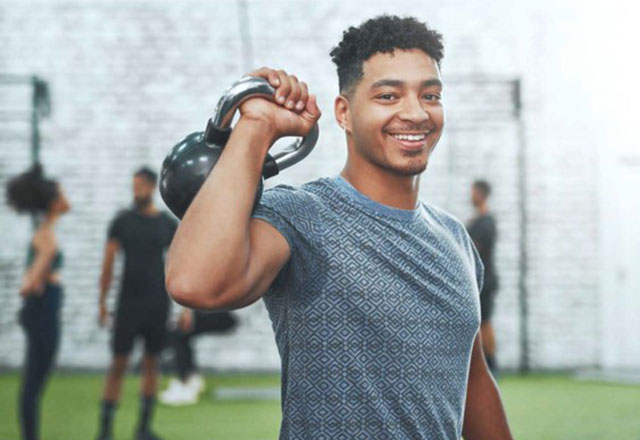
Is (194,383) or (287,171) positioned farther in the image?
(287,171)

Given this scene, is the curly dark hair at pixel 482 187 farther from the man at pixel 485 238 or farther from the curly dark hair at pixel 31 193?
the curly dark hair at pixel 31 193

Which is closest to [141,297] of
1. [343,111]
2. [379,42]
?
[343,111]

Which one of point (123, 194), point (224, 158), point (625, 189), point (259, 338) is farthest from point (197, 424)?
point (625, 189)

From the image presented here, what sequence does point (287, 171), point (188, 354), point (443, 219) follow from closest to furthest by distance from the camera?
point (443, 219) < point (188, 354) < point (287, 171)

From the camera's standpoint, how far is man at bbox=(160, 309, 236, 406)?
7.09 meters

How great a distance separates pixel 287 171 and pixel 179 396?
296cm

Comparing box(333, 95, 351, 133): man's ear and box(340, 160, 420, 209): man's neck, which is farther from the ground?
box(333, 95, 351, 133): man's ear

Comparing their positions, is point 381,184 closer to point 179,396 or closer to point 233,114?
point 233,114

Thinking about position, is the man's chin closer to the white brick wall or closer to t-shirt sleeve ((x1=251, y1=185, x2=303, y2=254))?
t-shirt sleeve ((x1=251, y1=185, x2=303, y2=254))

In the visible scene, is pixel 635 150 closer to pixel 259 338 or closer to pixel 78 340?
pixel 259 338

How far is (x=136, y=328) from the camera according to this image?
5.39 m

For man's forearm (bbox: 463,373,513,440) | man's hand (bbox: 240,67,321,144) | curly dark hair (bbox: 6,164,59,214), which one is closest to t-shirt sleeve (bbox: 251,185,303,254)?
man's hand (bbox: 240,67,321,144)

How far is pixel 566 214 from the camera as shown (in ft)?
31.3

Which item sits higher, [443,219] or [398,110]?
[398,110]
